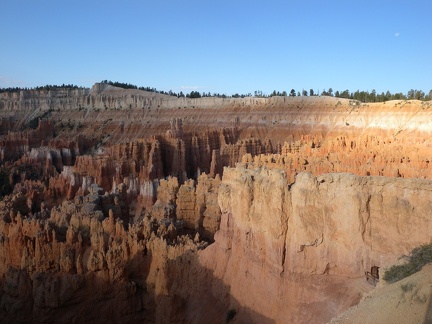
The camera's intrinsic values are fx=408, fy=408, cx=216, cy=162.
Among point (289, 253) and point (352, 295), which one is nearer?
point (352, 295)

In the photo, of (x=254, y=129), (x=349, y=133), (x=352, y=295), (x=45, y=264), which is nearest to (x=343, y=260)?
(x=352, y=295)

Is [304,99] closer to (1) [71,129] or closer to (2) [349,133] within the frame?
(2) [349,133]

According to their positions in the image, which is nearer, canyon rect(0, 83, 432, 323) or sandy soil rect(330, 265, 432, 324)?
sandy soil rect(330, 265, 432, 324)

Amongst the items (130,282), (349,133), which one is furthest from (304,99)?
(130,282)

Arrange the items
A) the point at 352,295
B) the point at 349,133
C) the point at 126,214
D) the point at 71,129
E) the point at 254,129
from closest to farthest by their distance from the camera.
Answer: the point at 352,295, the point at 126,214, the point at 349,133, the point at 254,129, the point at 71,129

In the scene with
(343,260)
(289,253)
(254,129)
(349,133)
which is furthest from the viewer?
(254,129)

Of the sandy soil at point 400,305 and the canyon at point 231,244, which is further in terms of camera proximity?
the canyon at point 231,244

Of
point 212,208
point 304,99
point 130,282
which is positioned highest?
point 304,99

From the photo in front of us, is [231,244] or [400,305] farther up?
[400,305]

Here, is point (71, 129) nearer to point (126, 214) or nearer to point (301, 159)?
point (126, 214)

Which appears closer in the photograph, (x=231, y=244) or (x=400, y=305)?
(x=400, y=305)

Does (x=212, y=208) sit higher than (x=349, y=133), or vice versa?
(x=349, y=133)
